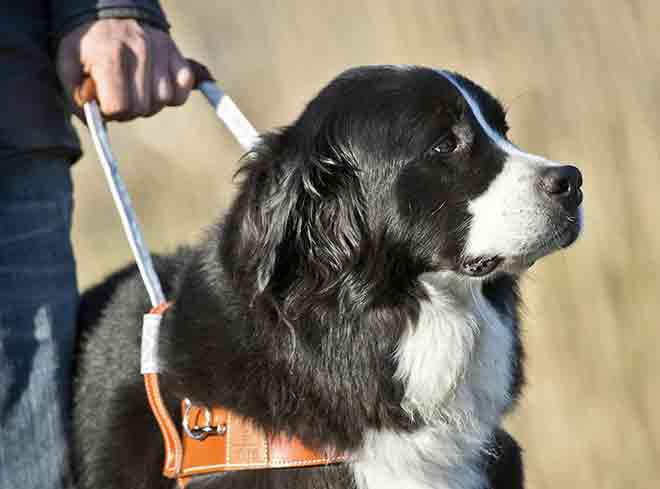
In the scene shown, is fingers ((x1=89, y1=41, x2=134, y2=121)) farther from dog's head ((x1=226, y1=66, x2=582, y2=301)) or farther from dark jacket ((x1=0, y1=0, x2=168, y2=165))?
dog's head ((x1=226, y1=66, x2=582, y2=301))

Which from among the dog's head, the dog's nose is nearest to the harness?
the dog's head

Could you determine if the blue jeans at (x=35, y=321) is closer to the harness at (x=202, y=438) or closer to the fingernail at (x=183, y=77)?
the harness at (x=202, y=438)

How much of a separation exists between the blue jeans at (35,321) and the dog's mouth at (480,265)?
101 cm

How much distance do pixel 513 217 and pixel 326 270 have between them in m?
0.47

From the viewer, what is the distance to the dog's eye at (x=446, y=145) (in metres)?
2.37

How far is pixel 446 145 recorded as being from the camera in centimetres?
237

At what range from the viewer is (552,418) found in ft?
13.7

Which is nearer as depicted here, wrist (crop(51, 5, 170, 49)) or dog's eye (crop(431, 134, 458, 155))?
dog's eye (crop(431, 134, 458, 155))

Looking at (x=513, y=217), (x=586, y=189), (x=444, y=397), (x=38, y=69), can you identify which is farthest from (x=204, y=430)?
(x=586, y=189)

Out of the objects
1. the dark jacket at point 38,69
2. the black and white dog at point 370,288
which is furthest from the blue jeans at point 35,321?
the black and white dog at point 370,288

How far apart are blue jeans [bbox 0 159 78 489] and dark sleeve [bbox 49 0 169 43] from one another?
355mm

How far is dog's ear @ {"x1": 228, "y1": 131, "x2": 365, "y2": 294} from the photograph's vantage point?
7.56 feet


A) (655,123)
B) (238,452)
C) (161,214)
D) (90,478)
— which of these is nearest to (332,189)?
Result: (238,452)

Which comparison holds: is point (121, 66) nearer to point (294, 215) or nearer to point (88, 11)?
point (88, 11)
